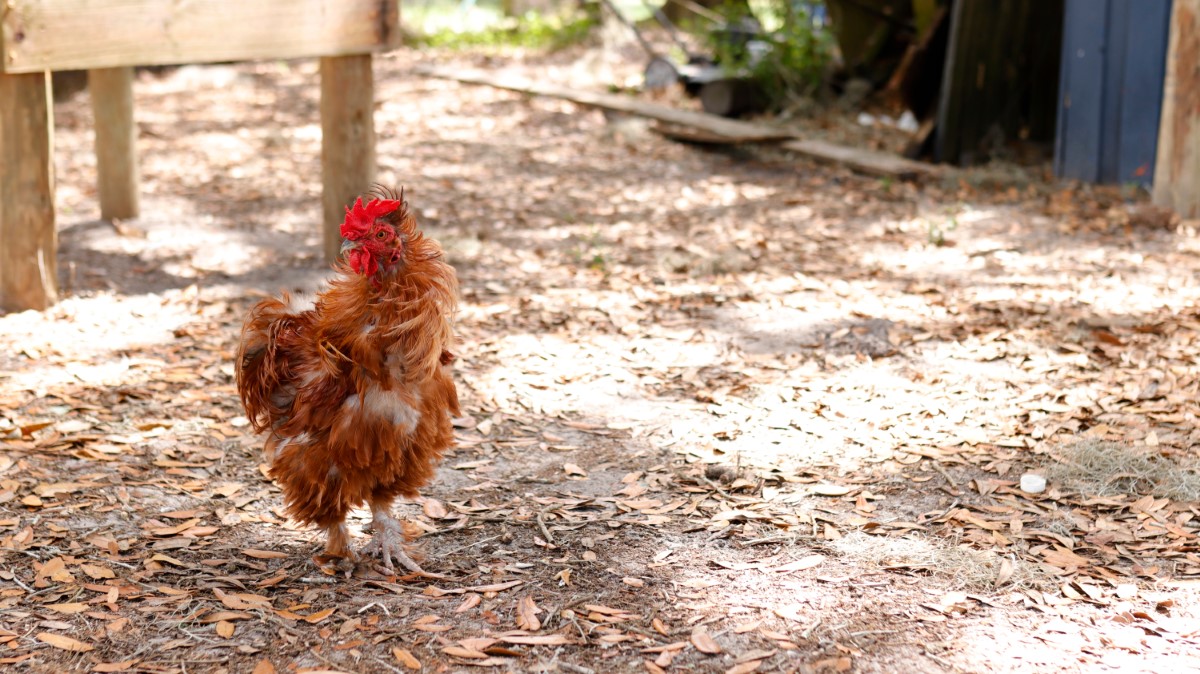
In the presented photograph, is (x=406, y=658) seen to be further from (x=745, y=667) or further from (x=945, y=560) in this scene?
(x=945, y=560)

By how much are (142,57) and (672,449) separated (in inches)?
134

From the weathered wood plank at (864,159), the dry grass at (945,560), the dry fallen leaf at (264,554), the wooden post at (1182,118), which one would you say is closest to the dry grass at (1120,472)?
the dry grass at (945,560)

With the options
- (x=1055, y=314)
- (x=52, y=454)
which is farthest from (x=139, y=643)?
(x=1055, y=314)

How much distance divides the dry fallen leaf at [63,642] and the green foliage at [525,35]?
1321 centimetres

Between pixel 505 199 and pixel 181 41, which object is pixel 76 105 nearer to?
pixel 505 199

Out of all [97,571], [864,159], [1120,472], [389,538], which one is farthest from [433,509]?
[864,159]

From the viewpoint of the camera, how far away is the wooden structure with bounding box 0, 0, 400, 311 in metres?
5.36

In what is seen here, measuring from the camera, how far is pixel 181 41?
19.1 feet

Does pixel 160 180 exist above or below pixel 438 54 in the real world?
below

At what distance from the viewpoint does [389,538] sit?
3.67 metres

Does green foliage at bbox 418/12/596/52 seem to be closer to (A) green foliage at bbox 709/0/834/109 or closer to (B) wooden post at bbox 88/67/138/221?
(A) green foliage at bbox 709/0/834/109

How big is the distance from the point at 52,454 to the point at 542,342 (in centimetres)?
237

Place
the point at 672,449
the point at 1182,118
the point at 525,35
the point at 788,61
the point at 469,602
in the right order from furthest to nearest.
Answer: the point at 525,35, the point at 788,61, the point at 1182,118, the point at 672,449, the point at 469,602

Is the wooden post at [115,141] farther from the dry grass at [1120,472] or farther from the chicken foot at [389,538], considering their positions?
the dry grass at [1120,472]
